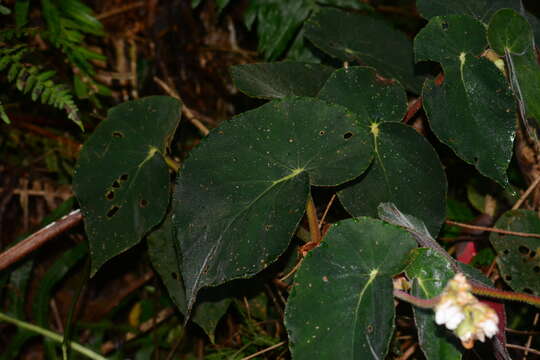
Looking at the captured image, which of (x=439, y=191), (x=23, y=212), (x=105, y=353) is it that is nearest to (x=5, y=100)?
(x=23, y=212)

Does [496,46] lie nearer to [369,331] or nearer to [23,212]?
[369,331]

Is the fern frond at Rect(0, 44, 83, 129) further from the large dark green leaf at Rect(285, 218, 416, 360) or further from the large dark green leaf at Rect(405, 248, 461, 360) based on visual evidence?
the large dark green leaf at Rect(405, 248, 461, 360)

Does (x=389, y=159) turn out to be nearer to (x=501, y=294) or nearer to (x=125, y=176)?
(x=501, y=294)

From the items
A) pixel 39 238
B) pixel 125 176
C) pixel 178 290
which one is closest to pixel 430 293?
pixel 178 290

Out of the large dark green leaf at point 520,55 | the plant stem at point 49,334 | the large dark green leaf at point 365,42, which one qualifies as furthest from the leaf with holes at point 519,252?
the plant stem at point 49,334

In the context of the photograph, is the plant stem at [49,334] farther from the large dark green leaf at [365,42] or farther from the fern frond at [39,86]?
the large dark green leaf at [365,42]
